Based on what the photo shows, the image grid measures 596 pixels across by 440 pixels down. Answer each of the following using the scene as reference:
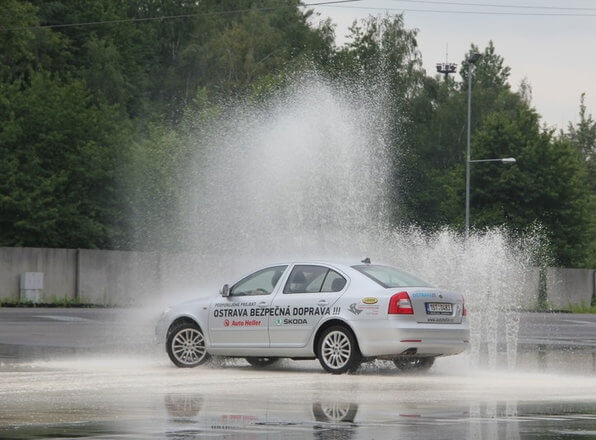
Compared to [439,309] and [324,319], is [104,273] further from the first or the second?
[439,309]

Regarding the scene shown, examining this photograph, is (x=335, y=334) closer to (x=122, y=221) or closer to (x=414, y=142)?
(x=122, y=221)

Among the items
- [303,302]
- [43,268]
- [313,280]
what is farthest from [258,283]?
[43,268]

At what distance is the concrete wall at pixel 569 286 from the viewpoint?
61906 mm

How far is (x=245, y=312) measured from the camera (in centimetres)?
1919

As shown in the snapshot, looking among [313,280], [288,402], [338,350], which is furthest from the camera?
[313,280]

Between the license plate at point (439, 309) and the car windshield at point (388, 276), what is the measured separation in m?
0.46

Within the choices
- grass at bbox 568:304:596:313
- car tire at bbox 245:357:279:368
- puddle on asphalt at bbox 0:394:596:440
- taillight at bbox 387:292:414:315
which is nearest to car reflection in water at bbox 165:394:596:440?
puddle on asphalt at bbox 0:394:596:440

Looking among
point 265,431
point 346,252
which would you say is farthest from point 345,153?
point 265,431

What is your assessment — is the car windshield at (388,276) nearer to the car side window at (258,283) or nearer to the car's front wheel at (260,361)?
the car side window at (258,283)

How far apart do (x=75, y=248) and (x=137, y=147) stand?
16.7ft

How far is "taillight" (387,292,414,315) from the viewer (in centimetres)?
1812

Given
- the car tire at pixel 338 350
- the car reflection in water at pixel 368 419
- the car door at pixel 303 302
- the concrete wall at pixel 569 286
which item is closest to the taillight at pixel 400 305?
the car tire at pixel 338 350

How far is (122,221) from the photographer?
5878cm

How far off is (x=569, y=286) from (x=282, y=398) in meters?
50.0
